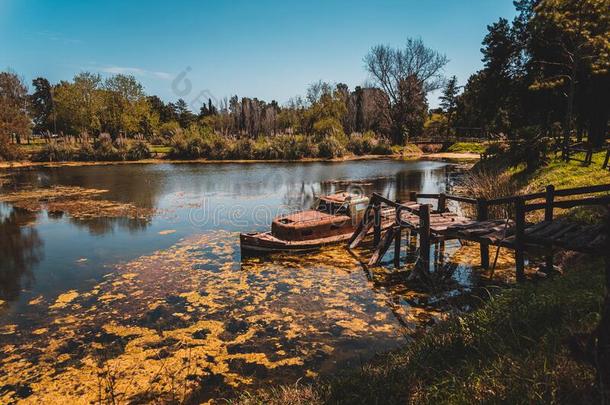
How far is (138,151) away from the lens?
213 feet

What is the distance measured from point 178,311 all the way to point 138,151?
59.8 metres

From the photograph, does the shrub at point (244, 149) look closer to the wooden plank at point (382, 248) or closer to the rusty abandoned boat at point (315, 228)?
the rusty abandoned boat at point (315, 228)

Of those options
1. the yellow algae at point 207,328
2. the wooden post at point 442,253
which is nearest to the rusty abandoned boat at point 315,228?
the yellow algae at point 207,328

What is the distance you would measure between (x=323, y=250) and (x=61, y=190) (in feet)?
96.2

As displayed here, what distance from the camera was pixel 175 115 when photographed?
109500 mm

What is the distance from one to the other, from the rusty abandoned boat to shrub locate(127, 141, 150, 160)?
178 feet

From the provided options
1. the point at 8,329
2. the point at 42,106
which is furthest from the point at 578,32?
the point at 42,106

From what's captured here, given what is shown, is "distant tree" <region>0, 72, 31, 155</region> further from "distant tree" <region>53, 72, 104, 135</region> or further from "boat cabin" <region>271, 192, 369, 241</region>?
"boat cabin" <region>271, 192, 369, 241</region>

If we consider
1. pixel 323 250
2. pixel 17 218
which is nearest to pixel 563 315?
pixel 323 250

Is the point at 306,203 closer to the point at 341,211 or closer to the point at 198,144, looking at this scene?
the point at 341,211

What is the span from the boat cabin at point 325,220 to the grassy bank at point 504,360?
9.39 metres

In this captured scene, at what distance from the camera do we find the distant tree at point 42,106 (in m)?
88.4

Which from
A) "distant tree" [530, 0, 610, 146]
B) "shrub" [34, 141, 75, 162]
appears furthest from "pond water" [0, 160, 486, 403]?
"shrub" [34, 141, 75, 162]

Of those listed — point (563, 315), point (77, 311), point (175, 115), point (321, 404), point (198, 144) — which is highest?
point (175, 115)
